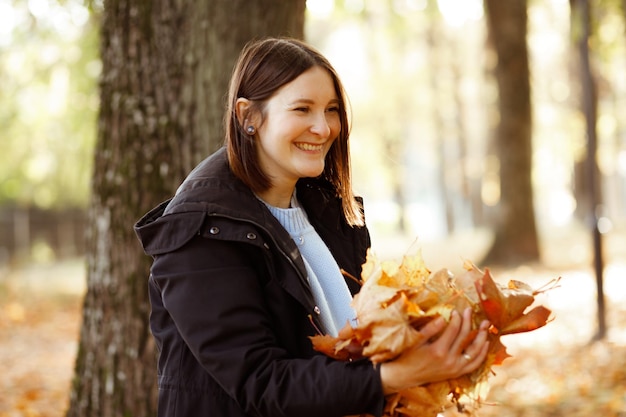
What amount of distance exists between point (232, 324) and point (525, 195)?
13.0 m

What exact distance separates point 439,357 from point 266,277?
536 mm

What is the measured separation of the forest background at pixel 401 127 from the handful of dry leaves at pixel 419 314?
195cm

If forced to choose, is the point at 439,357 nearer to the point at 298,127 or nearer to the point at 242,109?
the point at 298,127

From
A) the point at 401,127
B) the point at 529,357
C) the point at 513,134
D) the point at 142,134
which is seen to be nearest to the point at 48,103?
the point at 513,134

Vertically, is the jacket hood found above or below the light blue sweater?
above

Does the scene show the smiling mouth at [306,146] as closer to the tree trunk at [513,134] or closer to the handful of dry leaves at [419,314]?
the handful of dry leaves at [419,314]

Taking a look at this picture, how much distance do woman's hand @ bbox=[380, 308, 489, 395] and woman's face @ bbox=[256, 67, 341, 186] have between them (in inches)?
26.3

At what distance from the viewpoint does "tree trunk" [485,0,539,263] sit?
14011mm

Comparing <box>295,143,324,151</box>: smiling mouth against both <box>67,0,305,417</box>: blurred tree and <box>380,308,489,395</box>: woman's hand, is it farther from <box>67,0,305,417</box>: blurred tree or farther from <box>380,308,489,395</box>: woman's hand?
<box>67,0,305,417</box>: blurred tree

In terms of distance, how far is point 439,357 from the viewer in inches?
73.4

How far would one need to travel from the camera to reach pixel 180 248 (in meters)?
1.98

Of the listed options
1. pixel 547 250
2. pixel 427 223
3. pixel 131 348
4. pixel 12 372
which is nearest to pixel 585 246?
pixel 547 250

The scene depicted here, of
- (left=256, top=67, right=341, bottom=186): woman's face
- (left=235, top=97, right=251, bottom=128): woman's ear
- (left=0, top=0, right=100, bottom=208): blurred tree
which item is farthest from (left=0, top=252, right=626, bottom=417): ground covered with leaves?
(left=0, top=0, right=100, bottom=208): blurred tree

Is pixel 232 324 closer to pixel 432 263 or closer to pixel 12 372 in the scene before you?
pixel 12 372
